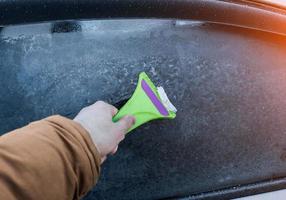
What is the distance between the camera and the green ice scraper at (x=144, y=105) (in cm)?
128

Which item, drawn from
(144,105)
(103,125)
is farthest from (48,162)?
(144,105)

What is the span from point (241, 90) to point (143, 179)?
0.47 m

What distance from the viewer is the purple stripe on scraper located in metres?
1.29

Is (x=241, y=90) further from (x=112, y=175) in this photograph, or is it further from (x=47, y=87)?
(x=47, y=87)

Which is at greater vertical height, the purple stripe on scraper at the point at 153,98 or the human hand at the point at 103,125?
the purple stripe on scraper at the point at 153,98

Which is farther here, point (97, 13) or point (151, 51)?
point (151, 51)

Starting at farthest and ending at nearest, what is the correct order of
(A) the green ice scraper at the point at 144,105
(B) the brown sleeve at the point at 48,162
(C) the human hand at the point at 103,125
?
(A) the green ice scraper at the point at 144,105 < (C) the human hand at the point at 103,125 < (B) the brown sleeve at the point at 48,162

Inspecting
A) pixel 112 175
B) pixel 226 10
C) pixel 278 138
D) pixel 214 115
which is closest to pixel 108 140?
pixel 112 175

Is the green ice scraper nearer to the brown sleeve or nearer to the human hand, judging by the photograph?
the human hand

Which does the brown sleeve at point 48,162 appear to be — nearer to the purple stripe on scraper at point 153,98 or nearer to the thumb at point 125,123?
the thumb at point 125,123

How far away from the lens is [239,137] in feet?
4.77

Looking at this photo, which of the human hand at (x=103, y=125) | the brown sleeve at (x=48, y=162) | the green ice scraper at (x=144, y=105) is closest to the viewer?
the brown sleeve at (x=48, y=162)

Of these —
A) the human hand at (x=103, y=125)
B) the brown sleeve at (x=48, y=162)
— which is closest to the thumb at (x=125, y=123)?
the human hand at (x=103, y=125)

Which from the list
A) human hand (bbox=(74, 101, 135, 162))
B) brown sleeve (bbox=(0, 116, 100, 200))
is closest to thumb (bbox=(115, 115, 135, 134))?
human hand (bbox=(74, 101, 135, 162))
